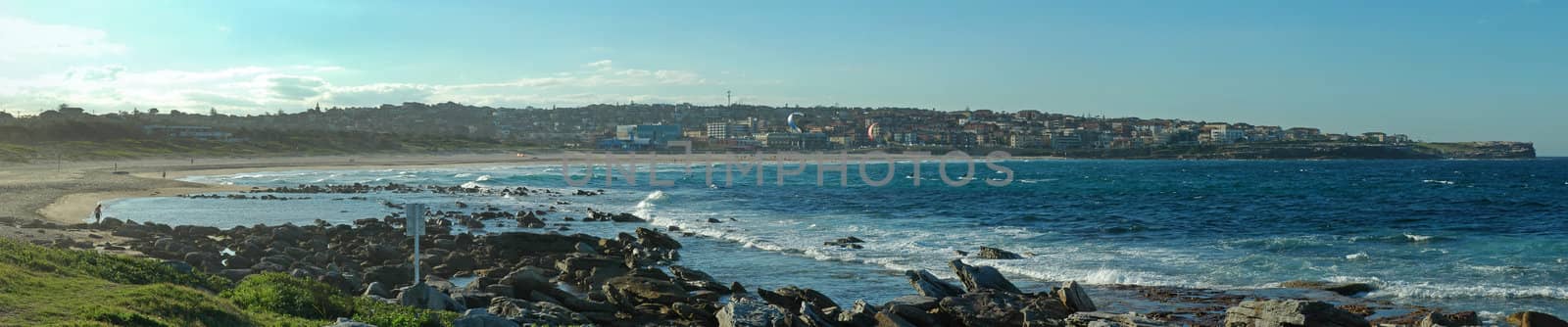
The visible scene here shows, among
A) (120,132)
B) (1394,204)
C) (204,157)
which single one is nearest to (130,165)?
(204,157)

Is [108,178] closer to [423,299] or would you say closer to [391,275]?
[391,275]

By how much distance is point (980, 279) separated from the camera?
53.2 ft

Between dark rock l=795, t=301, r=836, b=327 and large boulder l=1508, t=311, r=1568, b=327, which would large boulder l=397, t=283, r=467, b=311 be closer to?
dark rock l=795, t=301, r=836, b=327

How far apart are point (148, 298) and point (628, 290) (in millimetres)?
7319

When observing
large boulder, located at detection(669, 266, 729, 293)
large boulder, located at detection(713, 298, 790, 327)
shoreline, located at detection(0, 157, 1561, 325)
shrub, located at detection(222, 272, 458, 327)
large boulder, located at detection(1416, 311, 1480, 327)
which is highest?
shrub, located at detection(222, 272, 458, 327)

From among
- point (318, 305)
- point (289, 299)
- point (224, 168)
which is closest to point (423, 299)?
point (318, 305)

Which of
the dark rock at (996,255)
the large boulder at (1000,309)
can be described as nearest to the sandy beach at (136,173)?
the dark rock at (996,255)

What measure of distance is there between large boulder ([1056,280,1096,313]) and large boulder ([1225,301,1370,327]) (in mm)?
2188

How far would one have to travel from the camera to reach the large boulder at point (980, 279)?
52.9ft

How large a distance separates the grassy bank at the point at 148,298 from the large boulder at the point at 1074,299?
8.30 meters

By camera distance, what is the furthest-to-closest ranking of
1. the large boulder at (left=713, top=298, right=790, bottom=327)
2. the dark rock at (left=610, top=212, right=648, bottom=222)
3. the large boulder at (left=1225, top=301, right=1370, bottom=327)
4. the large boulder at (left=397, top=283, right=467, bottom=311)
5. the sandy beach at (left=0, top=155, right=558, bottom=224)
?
the dark rock at (left=610, top=212, right=648, bottom=222)
the sandy beach at (left=0, top=155, right=558, bottom=224)
the large boulder at (left=397, top=283, right=467, bottom=311)
the large boulder at (left=713, top=298, right=790, bottom=327)
the large boulder at (left=1225, top=301, right=1370, bottom=327)

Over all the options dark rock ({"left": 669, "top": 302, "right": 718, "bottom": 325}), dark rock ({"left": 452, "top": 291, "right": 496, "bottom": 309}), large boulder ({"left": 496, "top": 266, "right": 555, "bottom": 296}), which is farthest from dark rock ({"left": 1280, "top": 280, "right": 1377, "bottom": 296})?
dark rock ({"left": 452, "top": 291, "right": 496, "bottom": 309})

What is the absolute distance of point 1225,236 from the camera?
2825cm

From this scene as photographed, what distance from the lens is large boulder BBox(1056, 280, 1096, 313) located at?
14570 millimetres
